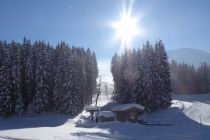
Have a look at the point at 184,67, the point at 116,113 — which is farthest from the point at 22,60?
the point at 184,67

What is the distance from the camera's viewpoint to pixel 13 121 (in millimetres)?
58844

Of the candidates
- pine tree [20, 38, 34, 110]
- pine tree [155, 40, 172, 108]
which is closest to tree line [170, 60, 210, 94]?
pine tree [155, 40, 172, 108]

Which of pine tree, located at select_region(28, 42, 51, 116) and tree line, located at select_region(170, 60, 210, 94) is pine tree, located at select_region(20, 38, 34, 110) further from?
tree line, located at select_region(170, 60, 210, 94)

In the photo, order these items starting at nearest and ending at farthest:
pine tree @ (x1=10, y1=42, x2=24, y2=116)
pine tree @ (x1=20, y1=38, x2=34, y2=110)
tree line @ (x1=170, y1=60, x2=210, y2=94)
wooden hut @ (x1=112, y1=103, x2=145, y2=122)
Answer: wooden hut @ (x1=112, y1=103, x2=145, y2=122) < pine tree @ (x1=10, y1=42, x2=24, y2=116) < pine tree @ (x1=20, y1=38, x2=34, y2=110) < tree line @ (x1=170, y1=60, x2=210, y2=94)

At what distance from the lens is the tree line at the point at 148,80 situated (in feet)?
207

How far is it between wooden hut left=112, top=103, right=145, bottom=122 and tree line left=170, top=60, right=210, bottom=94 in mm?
46843

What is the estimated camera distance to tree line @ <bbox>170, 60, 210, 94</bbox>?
10069 cm

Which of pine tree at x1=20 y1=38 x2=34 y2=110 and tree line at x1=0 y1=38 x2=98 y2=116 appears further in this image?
pine tree at x1=20 y1=38 x2=34 y2=110

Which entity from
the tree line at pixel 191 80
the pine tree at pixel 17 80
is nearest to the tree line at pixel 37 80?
the pine tree at pixel 17 80

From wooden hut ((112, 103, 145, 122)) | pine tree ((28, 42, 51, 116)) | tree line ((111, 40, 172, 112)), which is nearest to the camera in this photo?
wooden hut ((112, 103, 145, 122))

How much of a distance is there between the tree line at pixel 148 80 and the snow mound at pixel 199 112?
472 centimetres

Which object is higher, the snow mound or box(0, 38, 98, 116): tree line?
box(0, 38, 98, 116): tree line

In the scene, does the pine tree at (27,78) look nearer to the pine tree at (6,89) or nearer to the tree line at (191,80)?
the pine tree at (6,89)

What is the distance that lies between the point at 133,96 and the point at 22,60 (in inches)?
959
